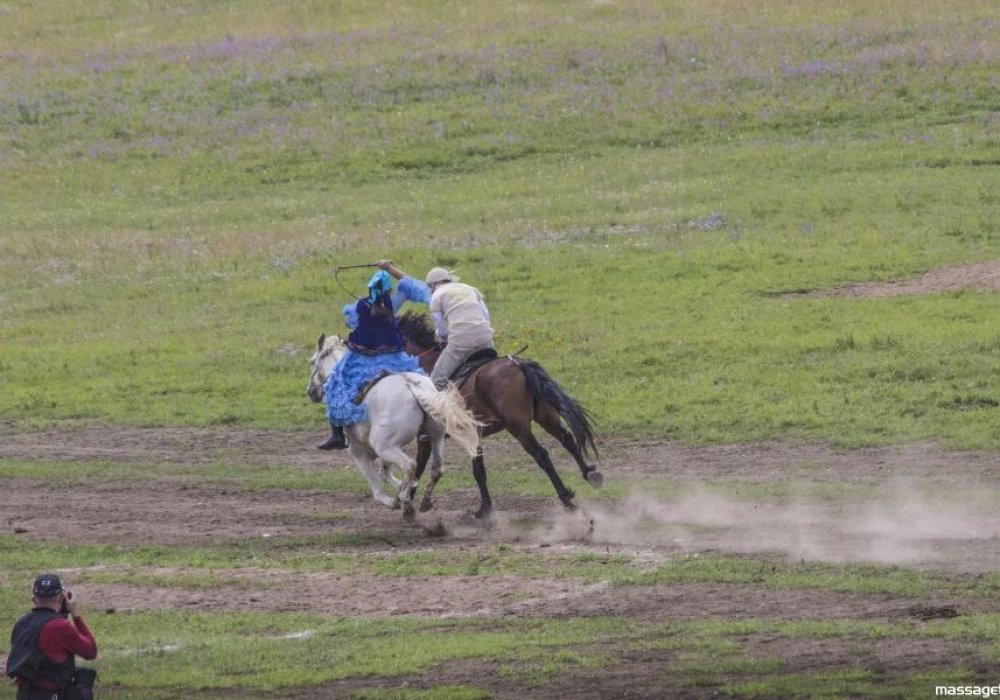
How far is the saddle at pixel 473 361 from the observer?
17.9 meters

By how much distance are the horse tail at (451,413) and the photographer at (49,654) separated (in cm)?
655

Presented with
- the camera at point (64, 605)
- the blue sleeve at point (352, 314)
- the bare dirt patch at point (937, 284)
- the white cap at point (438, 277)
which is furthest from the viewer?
the bare dirt patch at point (937, 284)

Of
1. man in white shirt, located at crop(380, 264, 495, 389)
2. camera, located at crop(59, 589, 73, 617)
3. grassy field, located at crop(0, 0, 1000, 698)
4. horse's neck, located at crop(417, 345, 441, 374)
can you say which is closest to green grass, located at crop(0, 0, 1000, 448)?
grassy field, located at crop(0, 0, 1000, 698)

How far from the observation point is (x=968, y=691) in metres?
10.1

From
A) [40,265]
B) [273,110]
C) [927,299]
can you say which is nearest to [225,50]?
[273,110]

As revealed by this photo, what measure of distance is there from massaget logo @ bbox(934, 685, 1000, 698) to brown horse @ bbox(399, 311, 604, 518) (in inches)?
285

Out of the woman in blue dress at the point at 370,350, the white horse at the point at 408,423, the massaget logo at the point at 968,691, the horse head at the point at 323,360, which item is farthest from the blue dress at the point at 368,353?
the massaget logo at the point at 968,691

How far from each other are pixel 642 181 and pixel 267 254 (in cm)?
850

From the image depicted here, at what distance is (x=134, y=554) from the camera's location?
16.4 metres

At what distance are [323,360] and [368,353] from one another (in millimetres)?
1537

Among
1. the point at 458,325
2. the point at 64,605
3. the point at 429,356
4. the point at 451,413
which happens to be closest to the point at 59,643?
the point at 64,605

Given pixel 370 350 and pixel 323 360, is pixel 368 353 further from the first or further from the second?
pixel 323 360

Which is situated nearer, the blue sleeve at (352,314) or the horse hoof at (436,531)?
the horse hoof at (436,531)

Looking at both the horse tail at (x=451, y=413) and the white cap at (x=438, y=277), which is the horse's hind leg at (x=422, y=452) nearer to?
the horse tail at (x=451, y=413)
